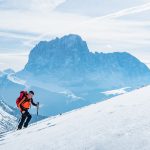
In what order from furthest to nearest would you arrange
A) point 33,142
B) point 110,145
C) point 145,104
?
point 145,104
point 33,142
point 110,145

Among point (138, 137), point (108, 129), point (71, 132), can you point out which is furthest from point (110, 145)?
point (71, 132)

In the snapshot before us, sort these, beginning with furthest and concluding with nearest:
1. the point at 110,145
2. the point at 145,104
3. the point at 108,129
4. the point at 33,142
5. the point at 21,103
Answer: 1. the point at 21,103
2. the point at 145,104
3. the point at 33,142
4. the point at 108,129
5. the point at 110,145

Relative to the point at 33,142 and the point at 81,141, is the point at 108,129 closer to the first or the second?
the point at 81,141

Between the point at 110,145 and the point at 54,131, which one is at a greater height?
the point at 110,145

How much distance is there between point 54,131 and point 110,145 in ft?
18.9

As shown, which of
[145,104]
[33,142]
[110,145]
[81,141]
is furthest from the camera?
[145,104]

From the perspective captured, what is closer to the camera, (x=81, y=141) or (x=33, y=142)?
(x=81, y=141)

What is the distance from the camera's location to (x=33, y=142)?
17.2 meters

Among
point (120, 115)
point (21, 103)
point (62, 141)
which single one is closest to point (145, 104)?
point (120, 115)

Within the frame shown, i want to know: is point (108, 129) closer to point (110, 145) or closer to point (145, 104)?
point (110, 145)

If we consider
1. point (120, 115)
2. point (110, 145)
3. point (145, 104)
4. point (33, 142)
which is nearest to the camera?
point (110, 145)

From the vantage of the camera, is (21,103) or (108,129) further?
(21,103)

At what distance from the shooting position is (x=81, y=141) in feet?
49.5

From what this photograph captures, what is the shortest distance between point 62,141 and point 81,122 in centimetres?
403
